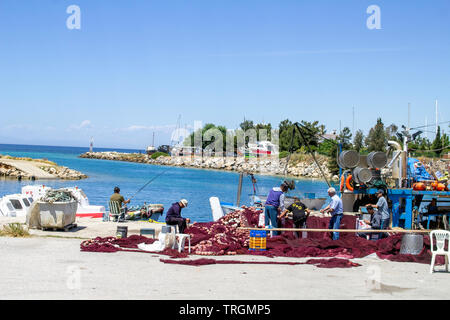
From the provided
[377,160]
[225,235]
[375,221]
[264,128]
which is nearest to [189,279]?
[225,235]

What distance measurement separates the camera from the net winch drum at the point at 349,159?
17406 millimetres

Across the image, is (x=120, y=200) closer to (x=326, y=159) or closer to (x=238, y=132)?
(x=326, y=159)

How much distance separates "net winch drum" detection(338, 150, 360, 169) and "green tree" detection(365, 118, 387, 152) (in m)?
63.9

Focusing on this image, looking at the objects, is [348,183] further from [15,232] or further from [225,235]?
[15,232]

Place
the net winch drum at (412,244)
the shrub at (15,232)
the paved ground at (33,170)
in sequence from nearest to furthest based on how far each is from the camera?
the net winch drum at (412,244) → the shrub at (15,232) → the paved ground at (33,170)

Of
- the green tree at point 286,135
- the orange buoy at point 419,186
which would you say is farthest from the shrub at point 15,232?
the green tree at point 286,135

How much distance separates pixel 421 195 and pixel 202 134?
10118 cm

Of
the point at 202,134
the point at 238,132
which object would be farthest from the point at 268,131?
the point at 202,134

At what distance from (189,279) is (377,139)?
75646 millimetres

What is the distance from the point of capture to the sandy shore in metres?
8.13

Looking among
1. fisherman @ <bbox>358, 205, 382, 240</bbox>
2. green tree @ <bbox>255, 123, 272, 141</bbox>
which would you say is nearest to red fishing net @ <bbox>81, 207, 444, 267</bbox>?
fisherman @ <bbox>358, 205, 382, 240</bbox>

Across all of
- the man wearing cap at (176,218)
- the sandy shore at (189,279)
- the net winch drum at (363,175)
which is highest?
the net winch drum at (363,175)

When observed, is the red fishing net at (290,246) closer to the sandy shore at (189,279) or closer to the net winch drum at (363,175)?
the sandy shore at (189,279)

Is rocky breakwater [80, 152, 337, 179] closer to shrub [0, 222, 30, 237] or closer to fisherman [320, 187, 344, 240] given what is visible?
fisherman [320, 187, 344, 240]
